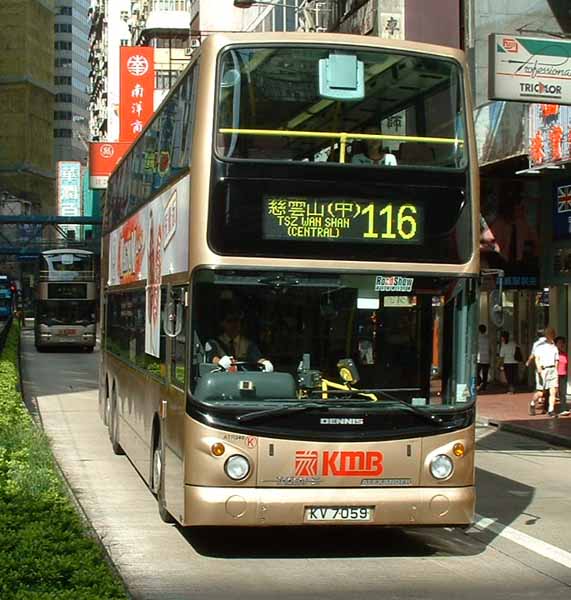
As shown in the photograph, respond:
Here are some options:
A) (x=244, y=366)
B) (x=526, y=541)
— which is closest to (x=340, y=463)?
(x=244, y=366)

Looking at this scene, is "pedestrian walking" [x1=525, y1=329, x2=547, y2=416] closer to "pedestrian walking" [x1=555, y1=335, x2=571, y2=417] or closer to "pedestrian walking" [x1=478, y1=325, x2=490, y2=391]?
"pedestrian walking" [x1=555, y1=335, x2=571, y2=417]

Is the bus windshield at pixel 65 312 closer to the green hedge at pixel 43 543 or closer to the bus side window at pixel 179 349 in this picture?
the green hedge at pixel 43 543

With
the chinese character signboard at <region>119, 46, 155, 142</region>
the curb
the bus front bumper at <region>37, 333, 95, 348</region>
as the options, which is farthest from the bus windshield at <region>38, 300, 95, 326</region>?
the curb

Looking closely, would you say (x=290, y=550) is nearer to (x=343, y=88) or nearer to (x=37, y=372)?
(x=343, y=88)

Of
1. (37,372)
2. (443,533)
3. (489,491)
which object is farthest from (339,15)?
(443,533)

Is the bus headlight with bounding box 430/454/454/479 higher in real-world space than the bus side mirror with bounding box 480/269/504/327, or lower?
lower

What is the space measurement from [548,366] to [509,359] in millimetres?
5004

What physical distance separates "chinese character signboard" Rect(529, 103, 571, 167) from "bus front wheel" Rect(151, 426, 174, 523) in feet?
46.6

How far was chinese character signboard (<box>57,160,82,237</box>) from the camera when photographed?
9988 cm

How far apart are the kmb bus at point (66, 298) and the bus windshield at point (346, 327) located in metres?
39.1

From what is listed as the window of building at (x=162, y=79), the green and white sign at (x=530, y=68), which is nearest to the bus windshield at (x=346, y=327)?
the green and white sign at (x=530, y=68)

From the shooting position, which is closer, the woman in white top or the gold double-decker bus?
the gold double-decker bus

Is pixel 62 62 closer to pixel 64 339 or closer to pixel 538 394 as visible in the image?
pixel 64 339

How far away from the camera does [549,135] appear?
965 inches
